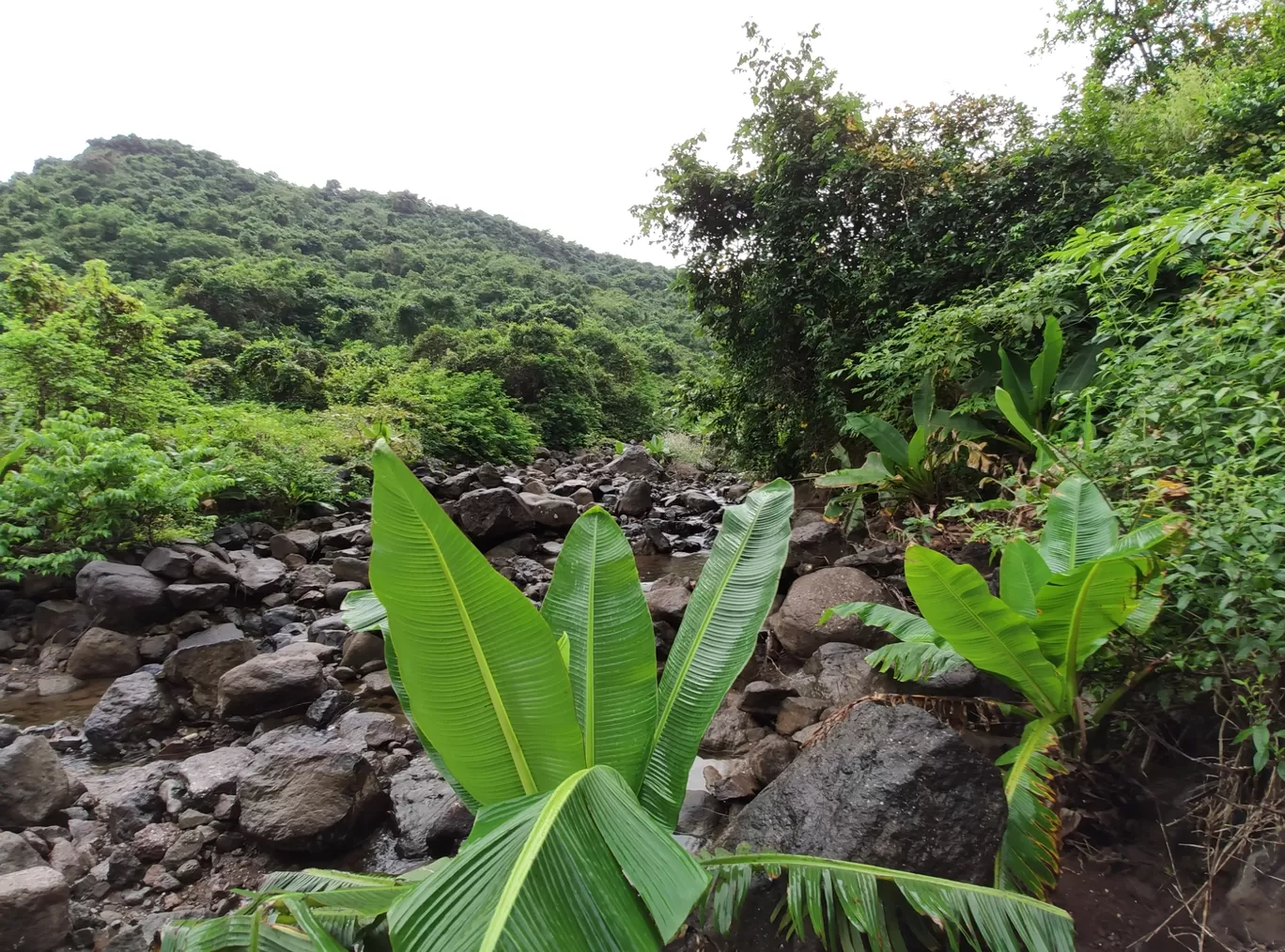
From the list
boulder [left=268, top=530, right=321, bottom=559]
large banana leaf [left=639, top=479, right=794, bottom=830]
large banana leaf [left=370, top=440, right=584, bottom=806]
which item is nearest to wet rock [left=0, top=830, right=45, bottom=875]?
large banana leaf [left=370, top=440, right=584, bottom=806]

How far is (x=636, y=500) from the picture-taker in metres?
10.0

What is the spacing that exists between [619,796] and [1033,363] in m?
4.43

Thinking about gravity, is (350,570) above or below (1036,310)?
below

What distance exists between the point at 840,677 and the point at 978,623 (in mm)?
1367

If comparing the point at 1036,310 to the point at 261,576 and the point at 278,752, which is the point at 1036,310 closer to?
the point at 278,752

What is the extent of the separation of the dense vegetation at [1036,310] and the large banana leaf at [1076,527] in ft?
0.31

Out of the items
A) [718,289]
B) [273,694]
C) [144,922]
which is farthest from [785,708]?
[718,289]

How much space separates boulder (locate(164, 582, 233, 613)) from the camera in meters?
4.86

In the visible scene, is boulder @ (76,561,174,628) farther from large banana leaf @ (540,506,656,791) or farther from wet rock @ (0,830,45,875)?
large banana leaf @ (540,506,656,791)

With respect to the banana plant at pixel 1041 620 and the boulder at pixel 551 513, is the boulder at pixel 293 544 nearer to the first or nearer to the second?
the boulder at pixel 551 513

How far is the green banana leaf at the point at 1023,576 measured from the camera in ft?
6.23

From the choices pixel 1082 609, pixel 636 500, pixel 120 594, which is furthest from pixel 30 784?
pixel 636 500

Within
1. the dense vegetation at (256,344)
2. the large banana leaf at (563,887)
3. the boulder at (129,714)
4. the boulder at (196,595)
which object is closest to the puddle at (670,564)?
the dense vegetation at (256,344)

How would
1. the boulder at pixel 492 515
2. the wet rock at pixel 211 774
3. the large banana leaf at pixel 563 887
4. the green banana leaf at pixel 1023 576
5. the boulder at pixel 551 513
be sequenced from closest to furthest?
the large banana leaf at pixel 563 887
the green banana leaf at pixel 1023 576
the wet rock at pixel 211 774
the boulder at pixel 492 515
the boulder at pixel 551 513
